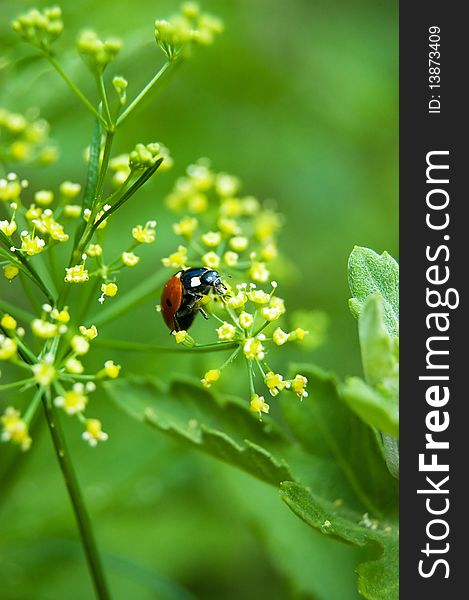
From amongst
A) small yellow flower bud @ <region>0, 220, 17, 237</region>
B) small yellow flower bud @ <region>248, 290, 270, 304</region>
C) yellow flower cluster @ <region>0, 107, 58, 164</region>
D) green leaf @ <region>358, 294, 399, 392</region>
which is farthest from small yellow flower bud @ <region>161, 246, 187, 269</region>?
green leaf @ <region>358, 294, 399, 392</region>

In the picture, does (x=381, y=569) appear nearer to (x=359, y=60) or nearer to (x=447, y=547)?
(x=447, y=547)

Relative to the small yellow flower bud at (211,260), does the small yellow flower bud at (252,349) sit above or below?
below

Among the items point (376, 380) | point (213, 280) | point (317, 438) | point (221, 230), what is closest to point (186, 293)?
point (213, 280)

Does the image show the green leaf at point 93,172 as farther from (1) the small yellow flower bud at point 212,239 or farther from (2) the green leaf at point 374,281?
(2) the green leaf at point 374,281

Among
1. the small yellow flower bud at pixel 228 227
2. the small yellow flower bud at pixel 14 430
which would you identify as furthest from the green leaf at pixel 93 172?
the small yellow flower bud at pixel 14 430

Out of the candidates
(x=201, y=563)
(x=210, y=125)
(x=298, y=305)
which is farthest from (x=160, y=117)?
(x=201, y=563)

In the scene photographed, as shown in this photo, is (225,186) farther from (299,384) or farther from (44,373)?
(44,373)
